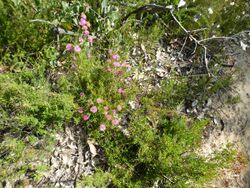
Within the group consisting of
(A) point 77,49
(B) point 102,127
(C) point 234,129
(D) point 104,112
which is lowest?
(C) point 234,129

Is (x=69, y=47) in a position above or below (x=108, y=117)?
above

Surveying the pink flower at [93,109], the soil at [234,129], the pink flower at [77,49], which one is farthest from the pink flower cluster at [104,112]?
the soil at [234,129]

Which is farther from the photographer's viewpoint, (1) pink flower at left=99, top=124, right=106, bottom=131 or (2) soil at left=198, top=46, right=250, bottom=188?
(2) soil at left=198, top=46, right=250, bottom=188

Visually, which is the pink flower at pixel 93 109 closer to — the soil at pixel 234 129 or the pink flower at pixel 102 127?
the pink flower at pixel 102 127

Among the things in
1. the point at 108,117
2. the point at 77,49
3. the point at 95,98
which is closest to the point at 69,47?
the point at 77,49

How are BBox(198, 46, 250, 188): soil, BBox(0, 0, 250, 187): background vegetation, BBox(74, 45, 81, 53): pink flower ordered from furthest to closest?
BBox(198, 46, 250, 188): soil
BBox(74, 45, 81, 53): pink flower
BBox(0, 0, 250, 187): background vegetation

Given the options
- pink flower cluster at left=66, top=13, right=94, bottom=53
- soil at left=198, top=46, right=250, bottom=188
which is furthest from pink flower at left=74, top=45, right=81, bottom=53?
soil at left=198, top=46, right=250, bottom=188

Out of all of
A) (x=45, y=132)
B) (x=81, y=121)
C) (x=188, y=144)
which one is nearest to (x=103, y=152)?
(x=81, y=121)

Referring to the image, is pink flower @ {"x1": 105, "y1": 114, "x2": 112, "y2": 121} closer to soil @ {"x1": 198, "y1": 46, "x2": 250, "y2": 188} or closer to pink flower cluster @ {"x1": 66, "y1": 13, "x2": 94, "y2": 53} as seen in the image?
pink flower cluster @ {"x1": 66, "y1": 13, "x2": 94, "y2": 53}

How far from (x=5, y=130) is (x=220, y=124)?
253 centimetres

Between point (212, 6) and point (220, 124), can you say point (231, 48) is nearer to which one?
point (212, 6)

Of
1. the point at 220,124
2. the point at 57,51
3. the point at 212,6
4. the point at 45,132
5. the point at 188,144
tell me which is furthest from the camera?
the point at 212,6

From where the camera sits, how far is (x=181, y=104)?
374 cm

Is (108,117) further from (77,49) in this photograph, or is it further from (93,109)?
(77,49)
